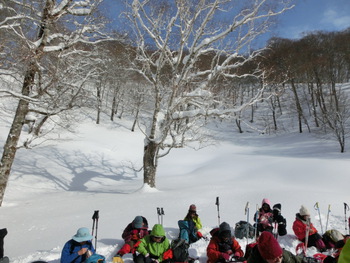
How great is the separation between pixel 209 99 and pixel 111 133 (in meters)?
16.0

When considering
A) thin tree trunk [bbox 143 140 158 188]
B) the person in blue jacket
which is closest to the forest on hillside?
thin tree trunk [bbox 143 140 158 188]

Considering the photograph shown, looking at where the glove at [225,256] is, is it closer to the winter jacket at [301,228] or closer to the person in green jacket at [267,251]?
the person in green jacket at [267,251]

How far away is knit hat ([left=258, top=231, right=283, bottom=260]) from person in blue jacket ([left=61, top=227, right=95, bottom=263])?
2934 mm

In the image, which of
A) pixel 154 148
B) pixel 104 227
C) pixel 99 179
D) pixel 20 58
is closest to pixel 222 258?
pixel 104 227

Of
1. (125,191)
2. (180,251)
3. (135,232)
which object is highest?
(125,191)

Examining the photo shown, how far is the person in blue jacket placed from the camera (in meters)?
4.32

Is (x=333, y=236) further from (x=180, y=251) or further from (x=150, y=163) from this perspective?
(x=150, y=163)

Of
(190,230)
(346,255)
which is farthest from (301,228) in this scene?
(346,255)

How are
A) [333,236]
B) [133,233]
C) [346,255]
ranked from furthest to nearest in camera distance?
[133,233] → [333,236] → [346,255]

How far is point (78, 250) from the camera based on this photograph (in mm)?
4426

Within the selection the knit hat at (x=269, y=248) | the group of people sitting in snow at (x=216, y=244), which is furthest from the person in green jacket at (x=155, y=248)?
the knit hat at (x=269, y=248)

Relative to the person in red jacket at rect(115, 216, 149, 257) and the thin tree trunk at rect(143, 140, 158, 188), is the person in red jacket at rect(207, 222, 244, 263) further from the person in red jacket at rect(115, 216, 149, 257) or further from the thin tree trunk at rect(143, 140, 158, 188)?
the thin tree trunk at rect(143, 140, 158, 188)

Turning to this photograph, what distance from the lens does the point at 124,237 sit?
555 centimetres

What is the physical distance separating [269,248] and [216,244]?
1.82m
